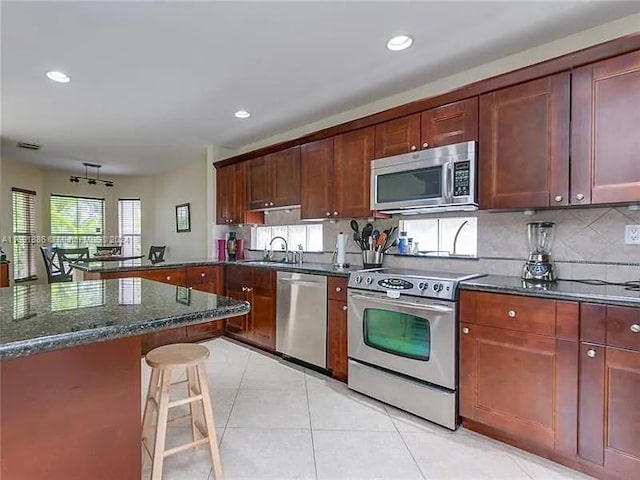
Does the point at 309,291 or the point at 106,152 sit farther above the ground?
the point at 106,152

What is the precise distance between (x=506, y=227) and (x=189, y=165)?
221 inches

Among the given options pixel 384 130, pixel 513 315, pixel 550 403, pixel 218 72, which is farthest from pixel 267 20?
pixel 550 403

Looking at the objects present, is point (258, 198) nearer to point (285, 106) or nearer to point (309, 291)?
point (285, 106)

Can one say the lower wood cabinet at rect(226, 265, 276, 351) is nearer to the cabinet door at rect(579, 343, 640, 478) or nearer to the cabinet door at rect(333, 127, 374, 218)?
the cabinet door at rect(333, 127, 374, 218)

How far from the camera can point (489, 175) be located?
2.37 m

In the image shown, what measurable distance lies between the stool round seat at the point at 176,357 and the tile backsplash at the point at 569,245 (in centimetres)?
201

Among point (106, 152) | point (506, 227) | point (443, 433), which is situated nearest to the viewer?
point (443, 433)

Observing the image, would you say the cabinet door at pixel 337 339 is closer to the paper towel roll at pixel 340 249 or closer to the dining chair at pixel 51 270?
the paper towel roll at pixel 340 249

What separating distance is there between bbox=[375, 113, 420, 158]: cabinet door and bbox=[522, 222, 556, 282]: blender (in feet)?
3.31

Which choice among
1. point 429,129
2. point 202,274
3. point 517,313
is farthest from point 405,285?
point 202,274

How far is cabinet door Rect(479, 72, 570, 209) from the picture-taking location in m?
2.08

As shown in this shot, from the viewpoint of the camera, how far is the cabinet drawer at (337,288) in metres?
2.97

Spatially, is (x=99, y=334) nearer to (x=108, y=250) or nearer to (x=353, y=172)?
(x=353, y=172)

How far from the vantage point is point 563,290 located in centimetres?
190
